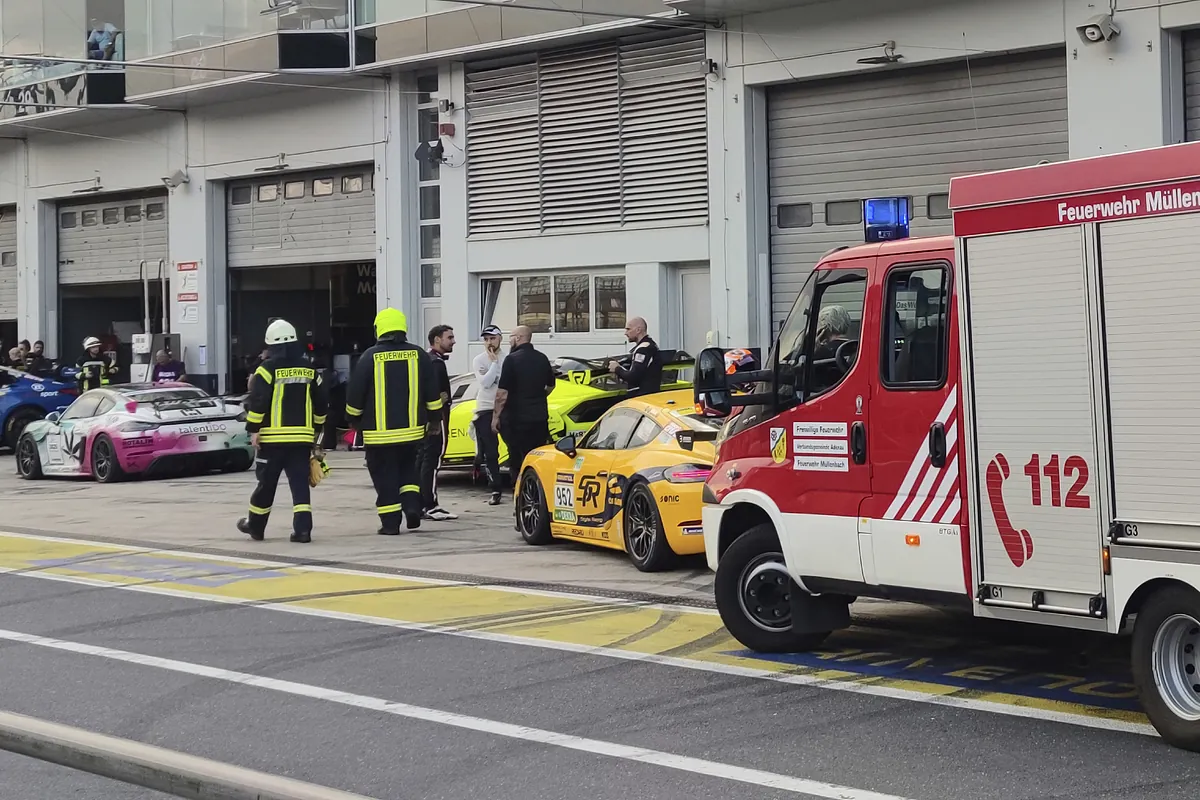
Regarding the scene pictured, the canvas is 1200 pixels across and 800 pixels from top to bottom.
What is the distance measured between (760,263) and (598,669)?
44.3 ft

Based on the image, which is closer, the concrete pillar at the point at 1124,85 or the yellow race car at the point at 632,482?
the yellow race car at the point at 632,482

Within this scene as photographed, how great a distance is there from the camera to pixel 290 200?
1168 inches

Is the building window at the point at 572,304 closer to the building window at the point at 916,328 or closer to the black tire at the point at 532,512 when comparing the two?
the black tire at the point at 532,512

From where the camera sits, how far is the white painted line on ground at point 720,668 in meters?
7.02

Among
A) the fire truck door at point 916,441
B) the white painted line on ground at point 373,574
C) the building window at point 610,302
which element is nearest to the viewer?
the fire truck door at point 916,441

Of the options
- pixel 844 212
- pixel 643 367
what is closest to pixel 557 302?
pixel 844 212

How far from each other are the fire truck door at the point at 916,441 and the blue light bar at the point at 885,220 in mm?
504

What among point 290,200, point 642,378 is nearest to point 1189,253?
point 642,378

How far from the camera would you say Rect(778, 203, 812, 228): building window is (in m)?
20.9

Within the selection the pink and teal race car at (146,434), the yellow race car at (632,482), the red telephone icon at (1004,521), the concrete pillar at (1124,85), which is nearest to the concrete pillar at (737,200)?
the concrete pillar at (1124,85)

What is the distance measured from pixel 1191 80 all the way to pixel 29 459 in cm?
1668

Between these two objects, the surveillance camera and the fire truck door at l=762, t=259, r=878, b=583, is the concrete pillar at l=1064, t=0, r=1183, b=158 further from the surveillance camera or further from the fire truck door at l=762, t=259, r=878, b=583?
the fire truck door at l=762, t=259, r=878, b=583

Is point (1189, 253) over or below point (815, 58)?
below

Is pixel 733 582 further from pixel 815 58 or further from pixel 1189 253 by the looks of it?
pixel 815 58
